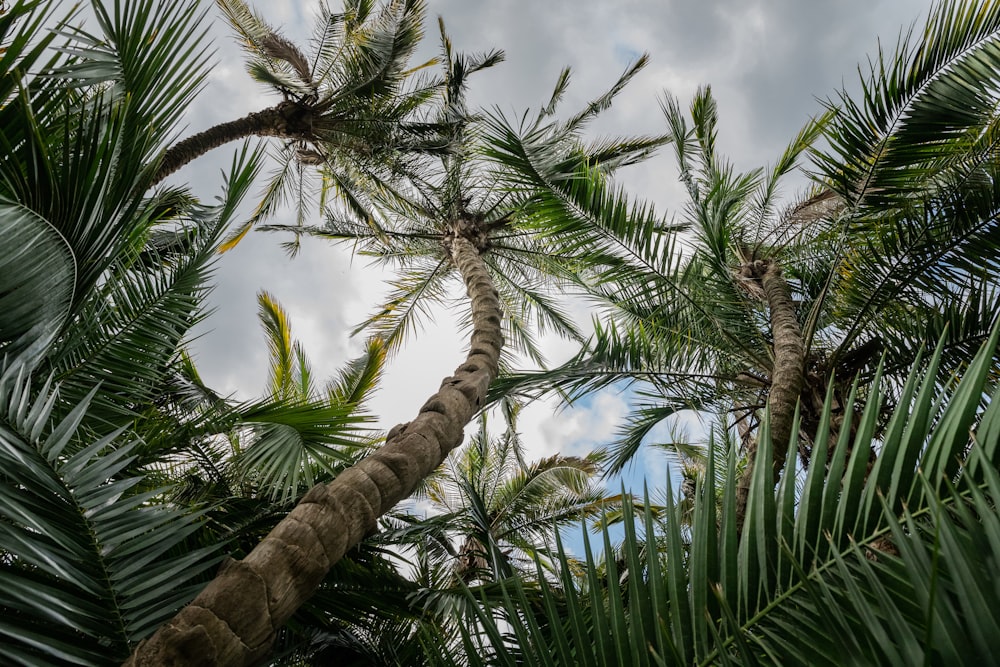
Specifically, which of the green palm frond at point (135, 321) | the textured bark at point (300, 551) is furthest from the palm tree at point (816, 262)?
the green palm frond at point (135, 321)

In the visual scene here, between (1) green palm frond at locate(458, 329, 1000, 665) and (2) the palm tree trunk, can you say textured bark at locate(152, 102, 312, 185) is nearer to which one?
(2) the palm tree trunk

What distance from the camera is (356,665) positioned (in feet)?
12.9

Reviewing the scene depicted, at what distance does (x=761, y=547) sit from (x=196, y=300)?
2.93 meters

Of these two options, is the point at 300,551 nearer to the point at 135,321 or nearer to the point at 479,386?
the point at 135,321

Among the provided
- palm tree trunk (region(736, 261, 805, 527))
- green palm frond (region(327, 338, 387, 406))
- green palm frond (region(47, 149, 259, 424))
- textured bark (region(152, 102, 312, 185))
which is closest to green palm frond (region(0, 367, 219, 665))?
green palm frond (region(47, 149, 259, 424))

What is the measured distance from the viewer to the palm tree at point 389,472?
188 cm

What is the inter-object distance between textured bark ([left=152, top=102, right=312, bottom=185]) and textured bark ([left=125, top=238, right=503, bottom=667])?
3.59 meters

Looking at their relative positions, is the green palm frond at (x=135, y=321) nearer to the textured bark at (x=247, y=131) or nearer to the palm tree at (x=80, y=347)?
the palm tree at (x=80, y=347)

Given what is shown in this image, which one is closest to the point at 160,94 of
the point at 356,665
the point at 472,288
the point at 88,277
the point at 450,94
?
the point at 88,277

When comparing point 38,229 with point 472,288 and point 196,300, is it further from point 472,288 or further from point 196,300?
point 472,288

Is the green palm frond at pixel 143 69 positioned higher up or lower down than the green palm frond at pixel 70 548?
higher up

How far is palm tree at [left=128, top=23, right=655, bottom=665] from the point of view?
6.16 ft

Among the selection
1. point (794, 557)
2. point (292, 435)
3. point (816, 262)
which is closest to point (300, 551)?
point (292, 435)

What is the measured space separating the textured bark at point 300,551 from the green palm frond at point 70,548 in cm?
12
